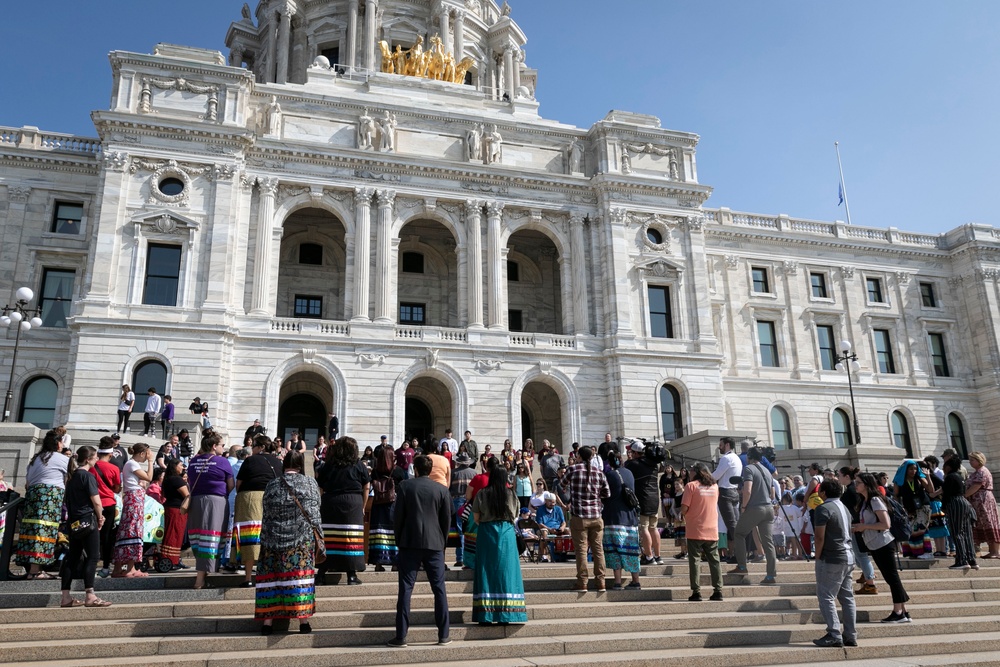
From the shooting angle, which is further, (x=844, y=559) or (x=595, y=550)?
(x=595, y=550)

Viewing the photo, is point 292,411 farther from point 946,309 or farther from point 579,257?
point 946,309

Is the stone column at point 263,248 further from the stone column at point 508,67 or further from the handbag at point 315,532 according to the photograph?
the stone column at point 508,67

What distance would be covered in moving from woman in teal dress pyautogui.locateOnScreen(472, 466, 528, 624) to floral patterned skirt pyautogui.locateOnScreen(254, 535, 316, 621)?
79.8 inches

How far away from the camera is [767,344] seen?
42.1 metres

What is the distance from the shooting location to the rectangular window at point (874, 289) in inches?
1751

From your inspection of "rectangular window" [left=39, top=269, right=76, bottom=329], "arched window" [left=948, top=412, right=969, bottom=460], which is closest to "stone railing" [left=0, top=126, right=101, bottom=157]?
"rectangular window" [left=39, top=269, right=76, bottom=329]

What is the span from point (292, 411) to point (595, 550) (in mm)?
25852

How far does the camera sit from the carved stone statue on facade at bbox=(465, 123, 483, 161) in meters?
34.9

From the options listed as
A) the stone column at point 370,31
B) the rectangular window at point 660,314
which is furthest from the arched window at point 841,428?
the stone column at point 370,31

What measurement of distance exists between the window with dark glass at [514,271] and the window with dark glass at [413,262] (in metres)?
4.43

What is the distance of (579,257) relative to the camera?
3491 centimetres

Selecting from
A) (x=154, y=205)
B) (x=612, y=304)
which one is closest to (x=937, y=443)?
(x=612, y=304)

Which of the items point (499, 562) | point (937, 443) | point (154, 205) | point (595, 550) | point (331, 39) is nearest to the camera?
point (499, 562)

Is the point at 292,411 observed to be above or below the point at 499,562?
above
